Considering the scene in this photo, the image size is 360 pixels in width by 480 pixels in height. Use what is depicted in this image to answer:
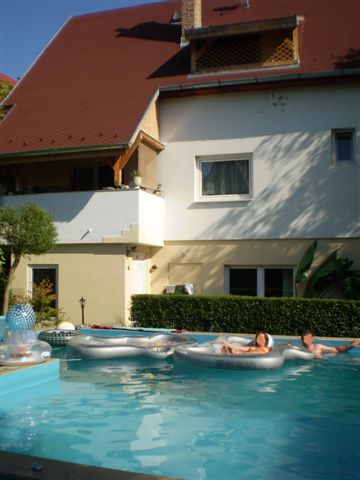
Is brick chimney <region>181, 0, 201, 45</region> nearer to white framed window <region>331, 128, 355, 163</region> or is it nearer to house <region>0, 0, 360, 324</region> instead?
house <region>0, 0, 360, 324</region>

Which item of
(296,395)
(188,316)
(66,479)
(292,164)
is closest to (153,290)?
(188,316)

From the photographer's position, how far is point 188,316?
53.6 ft

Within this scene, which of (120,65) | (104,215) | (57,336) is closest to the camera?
(57,336)

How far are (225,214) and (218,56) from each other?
218 inches

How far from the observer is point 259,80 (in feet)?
58.7

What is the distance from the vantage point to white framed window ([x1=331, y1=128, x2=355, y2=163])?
17594 mm

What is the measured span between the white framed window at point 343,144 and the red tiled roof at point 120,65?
1.97 metres

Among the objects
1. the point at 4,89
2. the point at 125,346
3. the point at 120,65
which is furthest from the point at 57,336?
the point at 4,89

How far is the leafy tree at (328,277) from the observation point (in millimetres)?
16234

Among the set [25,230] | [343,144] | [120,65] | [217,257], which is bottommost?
[217,257]

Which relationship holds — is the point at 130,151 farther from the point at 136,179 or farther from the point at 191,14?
the point at 191,14

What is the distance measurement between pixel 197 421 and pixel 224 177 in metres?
11.4

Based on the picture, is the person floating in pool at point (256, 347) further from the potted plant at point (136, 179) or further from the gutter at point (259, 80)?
the gutter at point (259, 80)

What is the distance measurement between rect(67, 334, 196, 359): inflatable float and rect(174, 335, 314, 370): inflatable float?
81 centimetres
